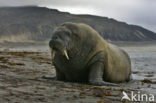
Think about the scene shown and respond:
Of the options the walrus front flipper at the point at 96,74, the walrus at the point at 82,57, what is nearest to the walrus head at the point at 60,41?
the walrus at the point at 82,57

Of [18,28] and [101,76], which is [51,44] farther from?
[18,28]

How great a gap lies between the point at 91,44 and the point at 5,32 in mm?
184003

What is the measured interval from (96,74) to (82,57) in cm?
53

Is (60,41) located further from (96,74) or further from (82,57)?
(96,74)

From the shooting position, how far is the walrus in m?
7.27

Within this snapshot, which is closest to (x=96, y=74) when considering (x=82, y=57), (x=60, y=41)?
(x=82, y=57)

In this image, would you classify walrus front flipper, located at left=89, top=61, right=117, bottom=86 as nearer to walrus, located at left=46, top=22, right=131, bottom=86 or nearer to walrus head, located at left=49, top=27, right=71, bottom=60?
walrus, located at left=46, top=22, right=131, bottom=86

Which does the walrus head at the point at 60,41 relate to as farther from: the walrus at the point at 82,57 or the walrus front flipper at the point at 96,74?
the walrus front flipper at the point at 96,74

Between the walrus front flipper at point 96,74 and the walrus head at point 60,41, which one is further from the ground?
the walrus head at point 60,41

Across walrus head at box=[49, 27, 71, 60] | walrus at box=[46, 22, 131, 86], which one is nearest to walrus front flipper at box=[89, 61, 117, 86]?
walrus at box=[46, 22, 131, 86]

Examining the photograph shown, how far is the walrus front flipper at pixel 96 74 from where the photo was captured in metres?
7.25

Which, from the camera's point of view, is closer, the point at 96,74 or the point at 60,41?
the point at 60,41

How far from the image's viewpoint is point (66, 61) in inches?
293

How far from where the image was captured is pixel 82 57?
752 centimetres
